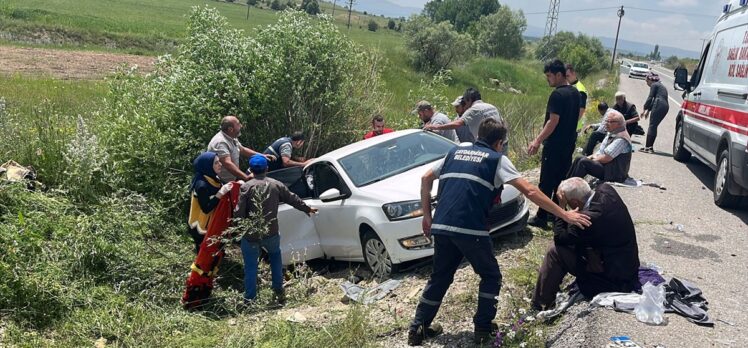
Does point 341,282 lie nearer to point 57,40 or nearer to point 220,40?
point 220,40

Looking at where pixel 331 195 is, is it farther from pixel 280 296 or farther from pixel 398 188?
pixel 280 296

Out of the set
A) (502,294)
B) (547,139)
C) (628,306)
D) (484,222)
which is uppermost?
(547,139)

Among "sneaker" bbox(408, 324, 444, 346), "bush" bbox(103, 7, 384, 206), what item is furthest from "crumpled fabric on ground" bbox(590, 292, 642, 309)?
"bush" bbox(103, 7, 384, 206)

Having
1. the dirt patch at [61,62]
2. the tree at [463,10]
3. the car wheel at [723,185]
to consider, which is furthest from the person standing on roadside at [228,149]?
the tree at [463,10]

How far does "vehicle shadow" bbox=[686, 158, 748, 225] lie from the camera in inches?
296

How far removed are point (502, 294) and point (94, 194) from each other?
19.5 ft

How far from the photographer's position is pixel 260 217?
19.1ft

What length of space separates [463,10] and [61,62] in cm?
8683

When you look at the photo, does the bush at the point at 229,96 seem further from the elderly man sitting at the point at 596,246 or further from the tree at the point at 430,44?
the tree at the point at 430,44

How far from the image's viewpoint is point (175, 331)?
527 centimetres

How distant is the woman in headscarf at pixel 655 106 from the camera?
11188 millimetres

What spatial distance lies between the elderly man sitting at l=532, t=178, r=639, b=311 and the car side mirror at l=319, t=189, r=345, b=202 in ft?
8.65

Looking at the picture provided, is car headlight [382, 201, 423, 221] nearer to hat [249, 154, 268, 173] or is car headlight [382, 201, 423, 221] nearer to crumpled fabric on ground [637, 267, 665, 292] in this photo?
hat [249, 154, 268, 173]

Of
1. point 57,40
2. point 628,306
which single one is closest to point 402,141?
point 628,306
